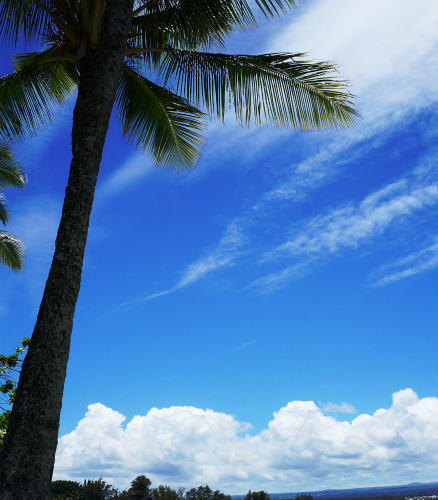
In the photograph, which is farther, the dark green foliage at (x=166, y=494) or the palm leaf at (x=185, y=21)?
the dark green foliage at (x=166, y=494)

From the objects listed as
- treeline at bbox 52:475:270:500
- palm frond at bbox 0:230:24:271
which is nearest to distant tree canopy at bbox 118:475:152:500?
treeline at bbox 52:475:270:500

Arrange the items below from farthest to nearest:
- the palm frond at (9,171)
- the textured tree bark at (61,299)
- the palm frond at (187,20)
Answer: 1. the palm frond at (9,171)
2. the palm frond at (187,20)
3. the textured tree bark at (61,299)

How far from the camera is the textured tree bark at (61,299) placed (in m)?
3.75

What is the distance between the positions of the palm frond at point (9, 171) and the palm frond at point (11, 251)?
1.46 meters

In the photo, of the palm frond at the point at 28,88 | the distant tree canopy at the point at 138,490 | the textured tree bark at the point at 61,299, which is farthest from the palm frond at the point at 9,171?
the distant tree canopy at the point at 138,490

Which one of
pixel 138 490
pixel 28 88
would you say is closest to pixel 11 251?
pixel 28 88

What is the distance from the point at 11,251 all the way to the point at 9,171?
2296 millimetres

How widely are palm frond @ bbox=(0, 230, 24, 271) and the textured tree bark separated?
984cm

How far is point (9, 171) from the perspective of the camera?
46.0ft

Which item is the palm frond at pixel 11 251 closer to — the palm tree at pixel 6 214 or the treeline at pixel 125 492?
the palm tree at pixel 6 214

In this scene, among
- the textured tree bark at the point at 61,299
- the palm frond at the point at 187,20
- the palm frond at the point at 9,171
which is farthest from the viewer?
the palm frond at the point at 9,171

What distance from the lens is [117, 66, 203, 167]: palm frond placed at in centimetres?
835

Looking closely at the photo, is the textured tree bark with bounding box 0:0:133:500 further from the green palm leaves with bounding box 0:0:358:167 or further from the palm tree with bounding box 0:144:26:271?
the palm tree with bounding box 0:144:26:271

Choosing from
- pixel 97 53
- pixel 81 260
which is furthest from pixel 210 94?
A: pixel 81 260
